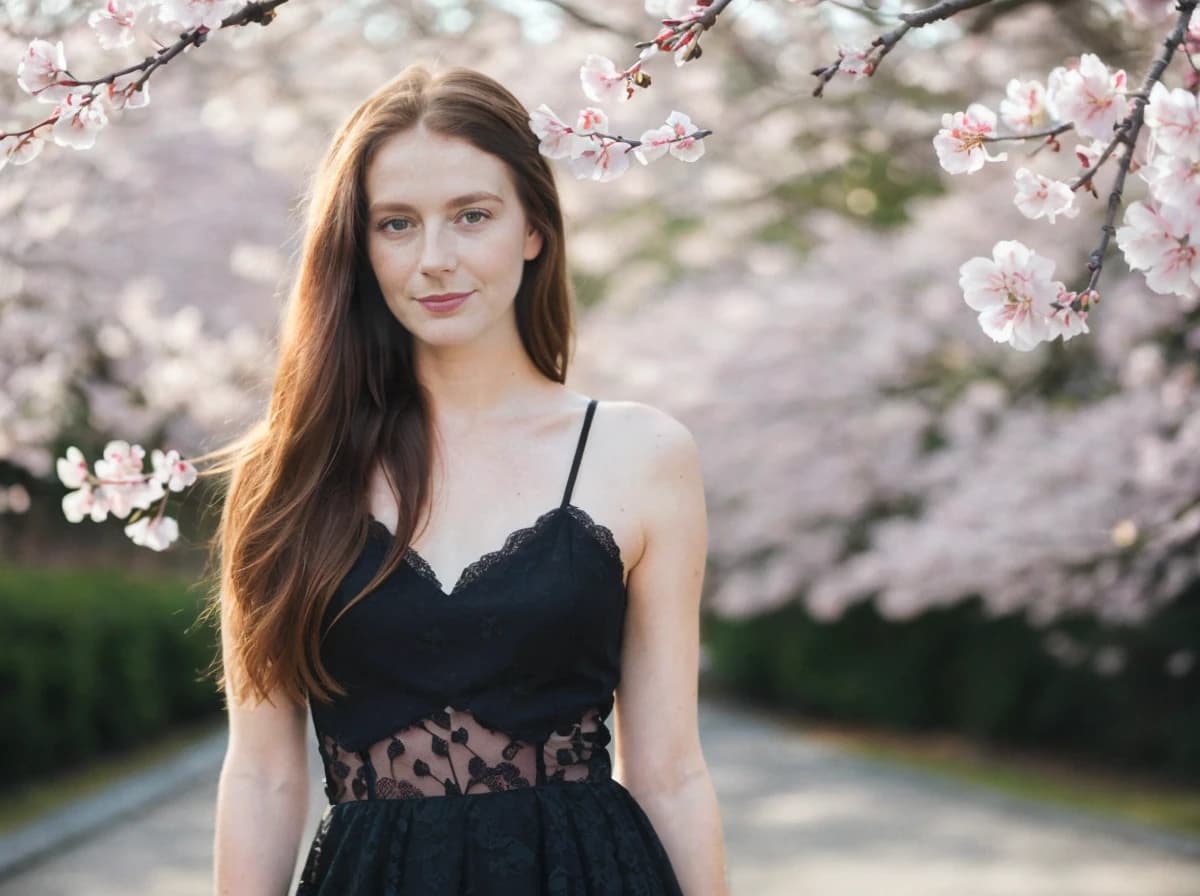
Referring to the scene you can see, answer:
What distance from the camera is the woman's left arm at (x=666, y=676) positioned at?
227 centimetres

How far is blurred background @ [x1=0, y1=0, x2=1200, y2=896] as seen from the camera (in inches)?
292

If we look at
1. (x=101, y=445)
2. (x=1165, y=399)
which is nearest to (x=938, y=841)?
(x=1165, y=399)

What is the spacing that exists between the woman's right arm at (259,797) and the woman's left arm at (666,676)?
453 mm

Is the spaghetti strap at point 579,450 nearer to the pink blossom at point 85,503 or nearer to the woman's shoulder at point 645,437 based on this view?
the woman's shoulder at point 645,437

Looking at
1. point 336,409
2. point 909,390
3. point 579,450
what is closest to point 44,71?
point 336,409

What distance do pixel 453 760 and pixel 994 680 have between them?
37.5 ft

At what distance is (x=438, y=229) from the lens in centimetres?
224

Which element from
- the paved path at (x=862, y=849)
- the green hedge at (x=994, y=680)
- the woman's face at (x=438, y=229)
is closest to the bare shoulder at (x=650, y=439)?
the woman's face at (x=438, y=229)

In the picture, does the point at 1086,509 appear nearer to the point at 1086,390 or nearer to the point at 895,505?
the point at 1086,390

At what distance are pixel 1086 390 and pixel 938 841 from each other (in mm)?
3012

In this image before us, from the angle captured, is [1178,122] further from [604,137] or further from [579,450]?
[579,450]

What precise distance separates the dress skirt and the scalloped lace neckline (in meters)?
0.28

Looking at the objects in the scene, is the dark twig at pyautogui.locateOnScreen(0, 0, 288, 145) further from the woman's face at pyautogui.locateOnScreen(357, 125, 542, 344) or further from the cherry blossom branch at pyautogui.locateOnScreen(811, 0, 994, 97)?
the cherry blossom branch at pyautogui.locateOnScreen(811, 0, 994, 97)

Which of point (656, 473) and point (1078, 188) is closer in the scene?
point (1078, 188)
